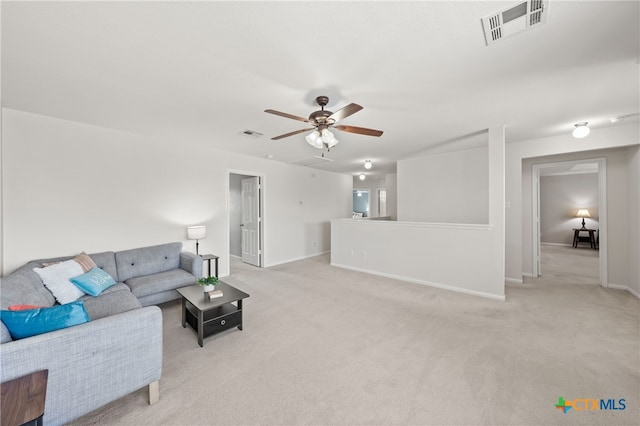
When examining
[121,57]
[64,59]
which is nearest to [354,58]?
[121,57]

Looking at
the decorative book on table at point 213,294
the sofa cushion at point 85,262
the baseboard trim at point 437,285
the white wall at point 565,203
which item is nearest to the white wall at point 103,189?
the sofa cushion at point 85,262

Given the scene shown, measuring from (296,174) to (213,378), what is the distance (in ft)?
16.2

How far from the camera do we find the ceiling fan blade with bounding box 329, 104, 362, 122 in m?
1.99

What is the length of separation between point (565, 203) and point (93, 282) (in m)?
11.6

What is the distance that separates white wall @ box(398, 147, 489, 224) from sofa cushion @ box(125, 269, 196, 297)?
189 inches

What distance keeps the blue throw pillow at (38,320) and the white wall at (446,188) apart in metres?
5.71

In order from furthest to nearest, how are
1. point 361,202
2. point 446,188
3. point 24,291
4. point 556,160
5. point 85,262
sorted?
point 361,202, point 446,188, point 556,160, point 85,262, point 24,291

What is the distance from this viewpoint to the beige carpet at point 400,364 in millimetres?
1588

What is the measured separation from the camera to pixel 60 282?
243 centimetres

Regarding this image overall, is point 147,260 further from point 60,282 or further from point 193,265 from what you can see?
point 60,282

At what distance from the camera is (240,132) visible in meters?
3.63

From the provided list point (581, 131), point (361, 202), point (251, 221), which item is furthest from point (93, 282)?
point (361, 202)

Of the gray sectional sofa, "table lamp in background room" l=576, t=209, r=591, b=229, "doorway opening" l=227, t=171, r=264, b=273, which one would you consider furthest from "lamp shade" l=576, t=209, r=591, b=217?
the gray sectional sofa

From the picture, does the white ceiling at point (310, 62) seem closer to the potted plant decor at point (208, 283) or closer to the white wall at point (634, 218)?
the white wall at point (634, 218)
